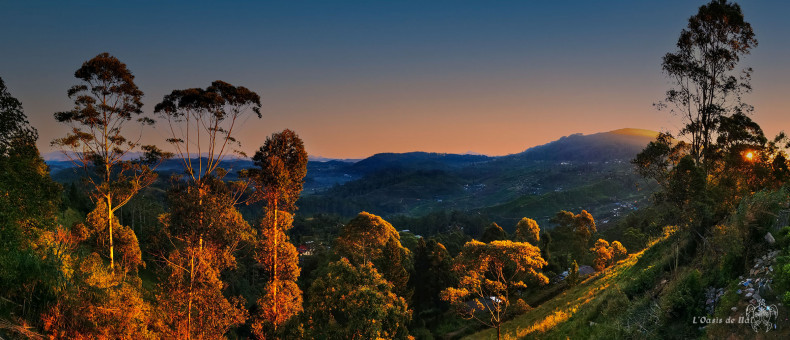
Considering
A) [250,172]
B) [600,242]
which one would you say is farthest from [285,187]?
[600,242]

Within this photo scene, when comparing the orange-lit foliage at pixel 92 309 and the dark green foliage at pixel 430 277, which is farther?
the dark green foliage at pixel 430 277

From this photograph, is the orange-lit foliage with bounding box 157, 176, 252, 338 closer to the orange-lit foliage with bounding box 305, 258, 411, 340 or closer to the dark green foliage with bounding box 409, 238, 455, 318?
the orange-lit foliage with bounding box 305, 258, 411, 340

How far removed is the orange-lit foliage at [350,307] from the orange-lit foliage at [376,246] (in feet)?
75.1

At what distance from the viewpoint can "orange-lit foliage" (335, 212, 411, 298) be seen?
42.8 meters

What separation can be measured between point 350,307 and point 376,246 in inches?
1041

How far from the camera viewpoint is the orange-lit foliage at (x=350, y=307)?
17.3 metres

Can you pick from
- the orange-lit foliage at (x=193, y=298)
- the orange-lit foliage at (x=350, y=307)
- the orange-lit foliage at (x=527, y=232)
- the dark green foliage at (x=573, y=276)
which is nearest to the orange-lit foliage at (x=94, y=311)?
the orange-lit foliage at (x=193, y=298)

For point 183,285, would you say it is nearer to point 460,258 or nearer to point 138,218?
point 460,258

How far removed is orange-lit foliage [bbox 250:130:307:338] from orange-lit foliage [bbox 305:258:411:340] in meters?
2.82

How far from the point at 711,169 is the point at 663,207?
7851 millimetres

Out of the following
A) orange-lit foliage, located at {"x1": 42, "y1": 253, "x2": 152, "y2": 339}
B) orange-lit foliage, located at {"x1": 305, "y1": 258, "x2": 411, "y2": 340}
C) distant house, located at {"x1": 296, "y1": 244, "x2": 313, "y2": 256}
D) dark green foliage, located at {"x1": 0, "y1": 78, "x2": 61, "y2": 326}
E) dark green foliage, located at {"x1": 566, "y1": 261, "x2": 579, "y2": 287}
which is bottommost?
distant house, located at {"x1": 296, "y1": 244, "x2": 313, "y2": 256}

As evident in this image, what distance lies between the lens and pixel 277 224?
21969mm

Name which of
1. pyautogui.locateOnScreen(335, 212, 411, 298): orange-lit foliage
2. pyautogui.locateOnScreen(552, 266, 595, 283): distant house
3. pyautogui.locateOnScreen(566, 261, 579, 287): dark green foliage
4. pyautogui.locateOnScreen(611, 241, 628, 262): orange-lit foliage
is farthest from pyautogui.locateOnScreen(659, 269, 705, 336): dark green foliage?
pyautogui.locateOnScreen(611, 241, 628, 262): orange-lit foliage

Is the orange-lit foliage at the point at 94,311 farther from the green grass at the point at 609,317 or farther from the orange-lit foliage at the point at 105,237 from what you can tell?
the green grass at the point at 609,317
